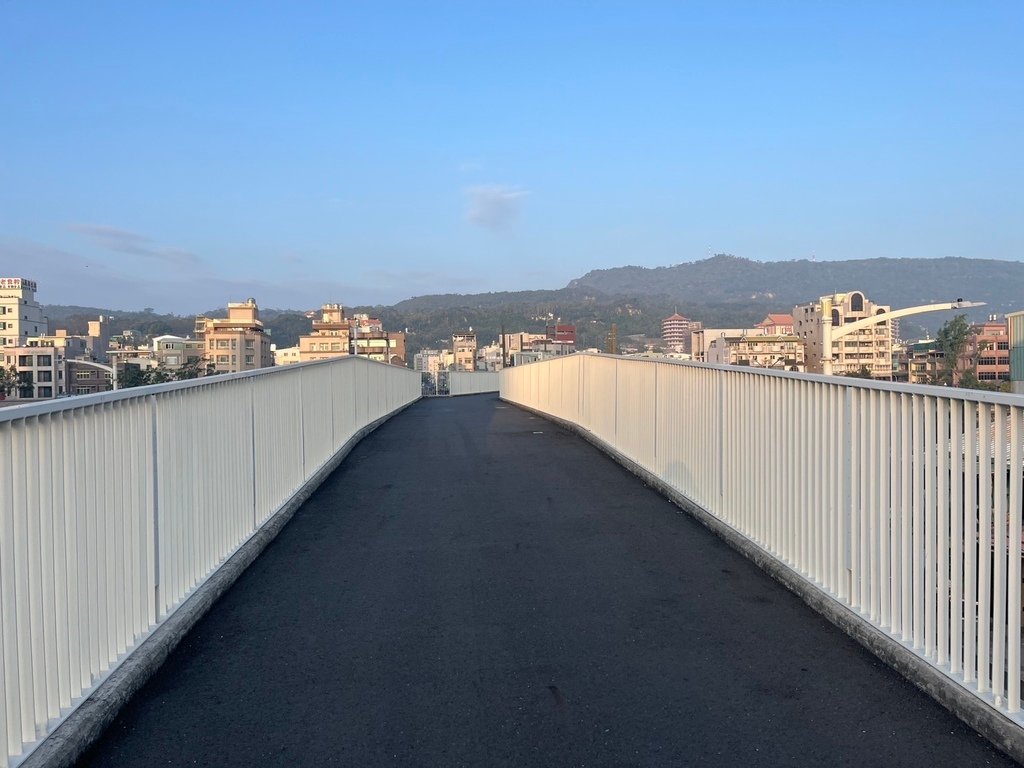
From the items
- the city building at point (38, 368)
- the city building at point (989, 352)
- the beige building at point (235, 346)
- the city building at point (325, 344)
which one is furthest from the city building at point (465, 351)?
the city building at point (38, 368)

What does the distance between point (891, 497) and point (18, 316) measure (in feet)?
93.6

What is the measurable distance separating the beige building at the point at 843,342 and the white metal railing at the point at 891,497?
85.0 metres

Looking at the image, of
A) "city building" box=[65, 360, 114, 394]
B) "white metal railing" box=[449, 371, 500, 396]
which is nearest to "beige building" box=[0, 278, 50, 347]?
"city building" box=[65, 360, 114, 394]

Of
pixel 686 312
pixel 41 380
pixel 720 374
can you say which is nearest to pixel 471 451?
pixel 720 374

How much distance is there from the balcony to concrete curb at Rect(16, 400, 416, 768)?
28 millimetres

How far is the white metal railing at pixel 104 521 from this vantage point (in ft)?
10.4

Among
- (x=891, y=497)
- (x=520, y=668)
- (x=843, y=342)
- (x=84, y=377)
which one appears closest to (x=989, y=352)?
(x=843, y=342)

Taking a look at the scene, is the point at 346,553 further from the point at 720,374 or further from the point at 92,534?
the point at 720,374

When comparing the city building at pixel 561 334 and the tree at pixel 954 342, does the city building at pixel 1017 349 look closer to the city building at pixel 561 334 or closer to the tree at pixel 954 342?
the tree at pixel 954 342

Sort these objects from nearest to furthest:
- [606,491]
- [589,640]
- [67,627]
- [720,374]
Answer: [67,627] → [589,640] → [720,374] → [606,491]

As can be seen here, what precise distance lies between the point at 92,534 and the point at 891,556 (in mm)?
4239

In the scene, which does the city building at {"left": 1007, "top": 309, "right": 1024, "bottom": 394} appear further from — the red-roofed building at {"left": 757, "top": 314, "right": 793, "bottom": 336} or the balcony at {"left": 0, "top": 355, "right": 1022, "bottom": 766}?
the red-roofed building at {"left": 757, "top": 314, "right": 793, "bottom": 336}

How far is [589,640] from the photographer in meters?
4.84

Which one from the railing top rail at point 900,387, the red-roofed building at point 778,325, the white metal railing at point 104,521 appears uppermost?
the red-roofed building at point 778,325
